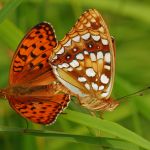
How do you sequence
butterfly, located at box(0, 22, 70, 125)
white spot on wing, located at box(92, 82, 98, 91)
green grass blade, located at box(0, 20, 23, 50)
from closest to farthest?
butterfly, located at box(0, 22, 70, 125) → green grass blade, located at box(0, 20, 23, 50) → white spot on wing, located at box(92, 82, 98, 91)

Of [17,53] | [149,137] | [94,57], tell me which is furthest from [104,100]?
[149,137]

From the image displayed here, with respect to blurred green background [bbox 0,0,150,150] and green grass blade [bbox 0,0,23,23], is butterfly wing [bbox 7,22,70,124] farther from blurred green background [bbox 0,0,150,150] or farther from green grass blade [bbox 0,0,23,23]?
green grass blade [bbox 0,0,23,23]

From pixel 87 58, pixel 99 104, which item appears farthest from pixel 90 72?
pixel 99 104

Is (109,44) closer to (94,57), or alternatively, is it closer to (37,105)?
(94,57)

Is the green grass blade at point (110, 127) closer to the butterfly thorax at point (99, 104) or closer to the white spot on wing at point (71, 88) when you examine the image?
the butterfly thorax at point (99, 104)

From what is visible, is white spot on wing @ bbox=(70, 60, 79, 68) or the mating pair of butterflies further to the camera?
white spot on wing @ bbox=(70, 60, 79, 68)

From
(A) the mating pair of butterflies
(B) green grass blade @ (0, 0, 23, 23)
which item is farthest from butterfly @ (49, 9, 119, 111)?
(B) green grass blade @ (0, 0, 23, 23)
